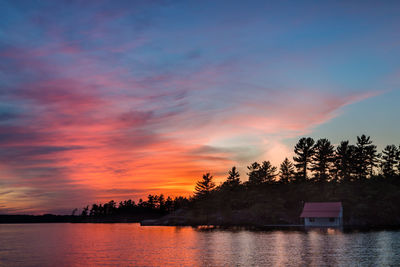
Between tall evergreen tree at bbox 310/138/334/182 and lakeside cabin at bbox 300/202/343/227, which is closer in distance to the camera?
lakeside cabin at bbox 300/202/343/227

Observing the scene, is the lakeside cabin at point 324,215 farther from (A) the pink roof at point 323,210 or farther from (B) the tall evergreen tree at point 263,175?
(B) the tall evergreen tree at point 263,175

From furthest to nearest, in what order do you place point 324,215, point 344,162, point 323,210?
point 344,162 → point 323,210 → point 324,215

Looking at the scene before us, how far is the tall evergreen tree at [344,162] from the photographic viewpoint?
143 m

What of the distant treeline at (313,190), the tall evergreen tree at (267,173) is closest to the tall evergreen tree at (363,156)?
the distant treeline at (313,190)

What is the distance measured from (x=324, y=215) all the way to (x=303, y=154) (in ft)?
133

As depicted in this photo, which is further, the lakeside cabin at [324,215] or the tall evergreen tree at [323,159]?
the tall evergreen tree at [323,159]

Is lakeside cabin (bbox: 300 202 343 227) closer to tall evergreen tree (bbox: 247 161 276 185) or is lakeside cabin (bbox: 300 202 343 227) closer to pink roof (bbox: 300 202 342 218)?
pink roof (bbox: 300 202 342 218)

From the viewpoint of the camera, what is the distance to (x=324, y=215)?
A: 118 m

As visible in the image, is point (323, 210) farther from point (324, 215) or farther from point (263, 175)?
point (263, 175)

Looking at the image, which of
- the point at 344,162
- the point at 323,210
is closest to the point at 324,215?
the point at 323,210

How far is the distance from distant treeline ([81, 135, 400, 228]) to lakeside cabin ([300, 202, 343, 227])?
892cm

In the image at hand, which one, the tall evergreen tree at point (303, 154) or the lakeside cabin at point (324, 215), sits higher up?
the tall evergreen tree at point (303, 154)

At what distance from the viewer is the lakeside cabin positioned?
11792 cm

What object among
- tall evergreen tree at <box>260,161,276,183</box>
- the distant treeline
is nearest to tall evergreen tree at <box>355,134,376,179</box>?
the distant treeline
